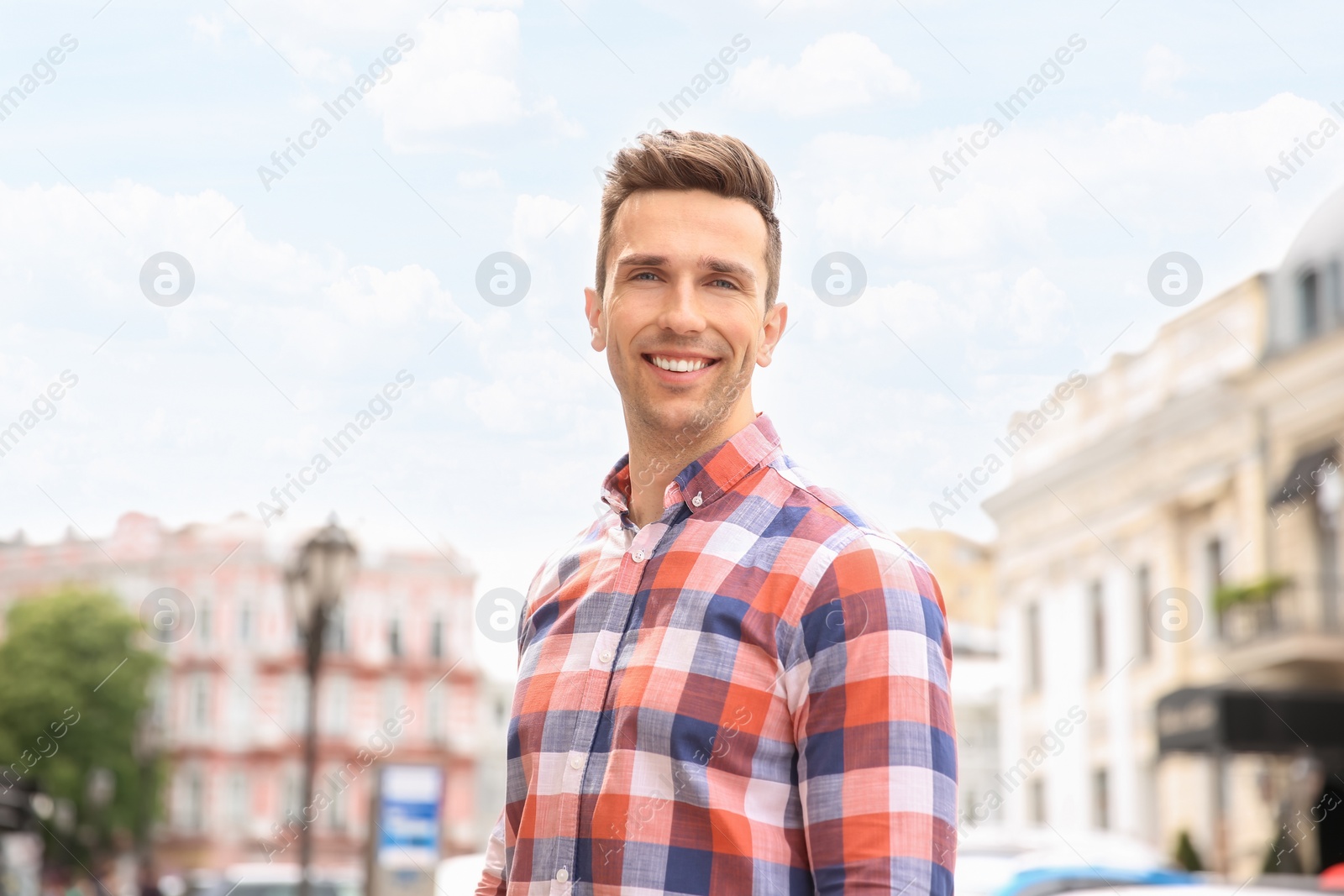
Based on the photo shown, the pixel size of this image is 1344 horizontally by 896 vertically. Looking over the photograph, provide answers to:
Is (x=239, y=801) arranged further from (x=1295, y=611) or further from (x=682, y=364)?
(x=682, y=364)

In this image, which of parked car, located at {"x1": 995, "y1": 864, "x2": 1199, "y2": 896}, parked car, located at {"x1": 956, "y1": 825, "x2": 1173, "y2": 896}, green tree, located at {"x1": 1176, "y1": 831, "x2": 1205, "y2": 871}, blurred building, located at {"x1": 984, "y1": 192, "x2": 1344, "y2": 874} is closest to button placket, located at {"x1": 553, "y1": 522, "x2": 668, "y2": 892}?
parked car, located at {"x1": 956, "y1": 825, "x2": 1173, "y2": 896}

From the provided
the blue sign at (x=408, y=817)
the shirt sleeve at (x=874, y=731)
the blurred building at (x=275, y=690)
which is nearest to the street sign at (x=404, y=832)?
the blue sign at (x=408, y=817)

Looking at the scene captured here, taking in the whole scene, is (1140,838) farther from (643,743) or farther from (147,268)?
(643,743)

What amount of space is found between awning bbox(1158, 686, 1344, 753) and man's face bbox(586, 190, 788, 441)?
15.4 metres

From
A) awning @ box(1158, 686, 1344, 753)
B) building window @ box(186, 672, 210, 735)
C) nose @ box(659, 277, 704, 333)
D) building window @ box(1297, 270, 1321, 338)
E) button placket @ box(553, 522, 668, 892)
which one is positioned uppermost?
building window @ box(186, 672, 210, 735)

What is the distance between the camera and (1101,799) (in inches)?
914

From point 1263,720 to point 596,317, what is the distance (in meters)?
15.9

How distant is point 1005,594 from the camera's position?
2641cm

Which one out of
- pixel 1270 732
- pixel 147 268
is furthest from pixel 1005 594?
pixel 147 268

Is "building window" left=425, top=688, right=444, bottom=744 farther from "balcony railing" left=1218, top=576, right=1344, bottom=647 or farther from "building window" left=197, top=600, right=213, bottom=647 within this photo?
"balcony railing" left=1218, top=576, right=1344, bottom=647

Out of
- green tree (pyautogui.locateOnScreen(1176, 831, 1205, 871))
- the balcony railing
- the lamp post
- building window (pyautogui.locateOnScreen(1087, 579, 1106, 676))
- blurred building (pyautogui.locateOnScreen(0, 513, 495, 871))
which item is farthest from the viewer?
blurred building (pyautogui.locateOnScreen(0, 513, 495, 871))

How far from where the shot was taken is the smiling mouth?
1732 mm

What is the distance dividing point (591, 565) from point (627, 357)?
271mm

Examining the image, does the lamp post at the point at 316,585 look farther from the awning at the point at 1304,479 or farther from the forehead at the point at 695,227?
the awning at the point at 1304,479
